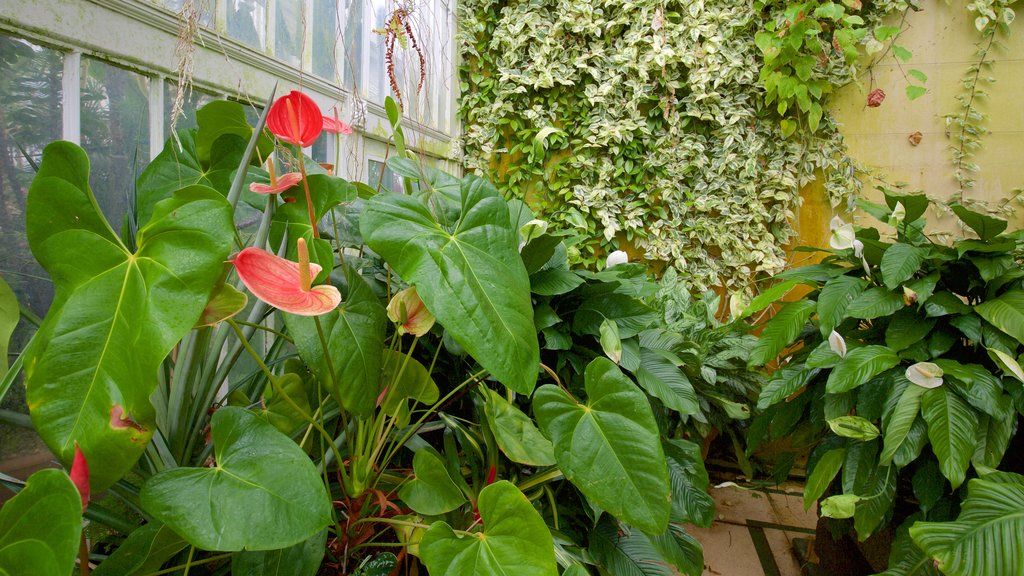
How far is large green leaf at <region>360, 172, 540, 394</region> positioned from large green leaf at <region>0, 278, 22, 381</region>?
0.43 m

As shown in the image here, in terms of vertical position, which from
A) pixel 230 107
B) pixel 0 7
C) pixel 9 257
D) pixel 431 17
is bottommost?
pixel 9 257

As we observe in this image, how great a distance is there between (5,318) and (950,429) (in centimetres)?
160

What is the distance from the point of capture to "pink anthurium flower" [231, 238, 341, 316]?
50cm

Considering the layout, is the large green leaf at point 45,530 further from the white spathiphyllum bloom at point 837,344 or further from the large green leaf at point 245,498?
the white spathiphyllum bloom at point 837,344

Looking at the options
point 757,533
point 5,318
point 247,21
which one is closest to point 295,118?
point 5,318

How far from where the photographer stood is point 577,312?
4.00 ft

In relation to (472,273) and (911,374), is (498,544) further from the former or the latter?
(911,374)

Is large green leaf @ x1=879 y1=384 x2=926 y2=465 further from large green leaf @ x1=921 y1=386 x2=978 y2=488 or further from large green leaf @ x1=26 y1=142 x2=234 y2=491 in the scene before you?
large green leaf @ x1=26 y1=142 x2=234 y2=491

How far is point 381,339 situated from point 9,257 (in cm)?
65

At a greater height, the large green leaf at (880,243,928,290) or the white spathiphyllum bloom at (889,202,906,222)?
the white spathiphyllum bloom at (889,202,906,222)

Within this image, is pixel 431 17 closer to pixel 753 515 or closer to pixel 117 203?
pixel 117 203

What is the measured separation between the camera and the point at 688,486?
1.10 m

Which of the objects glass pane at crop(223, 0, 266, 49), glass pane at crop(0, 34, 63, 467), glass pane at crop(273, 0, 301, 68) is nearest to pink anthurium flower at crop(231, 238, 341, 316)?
glass pane at crop(0, 34, 63, 467)

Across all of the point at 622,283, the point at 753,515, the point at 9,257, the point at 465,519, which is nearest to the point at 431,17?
the point at 622,283
